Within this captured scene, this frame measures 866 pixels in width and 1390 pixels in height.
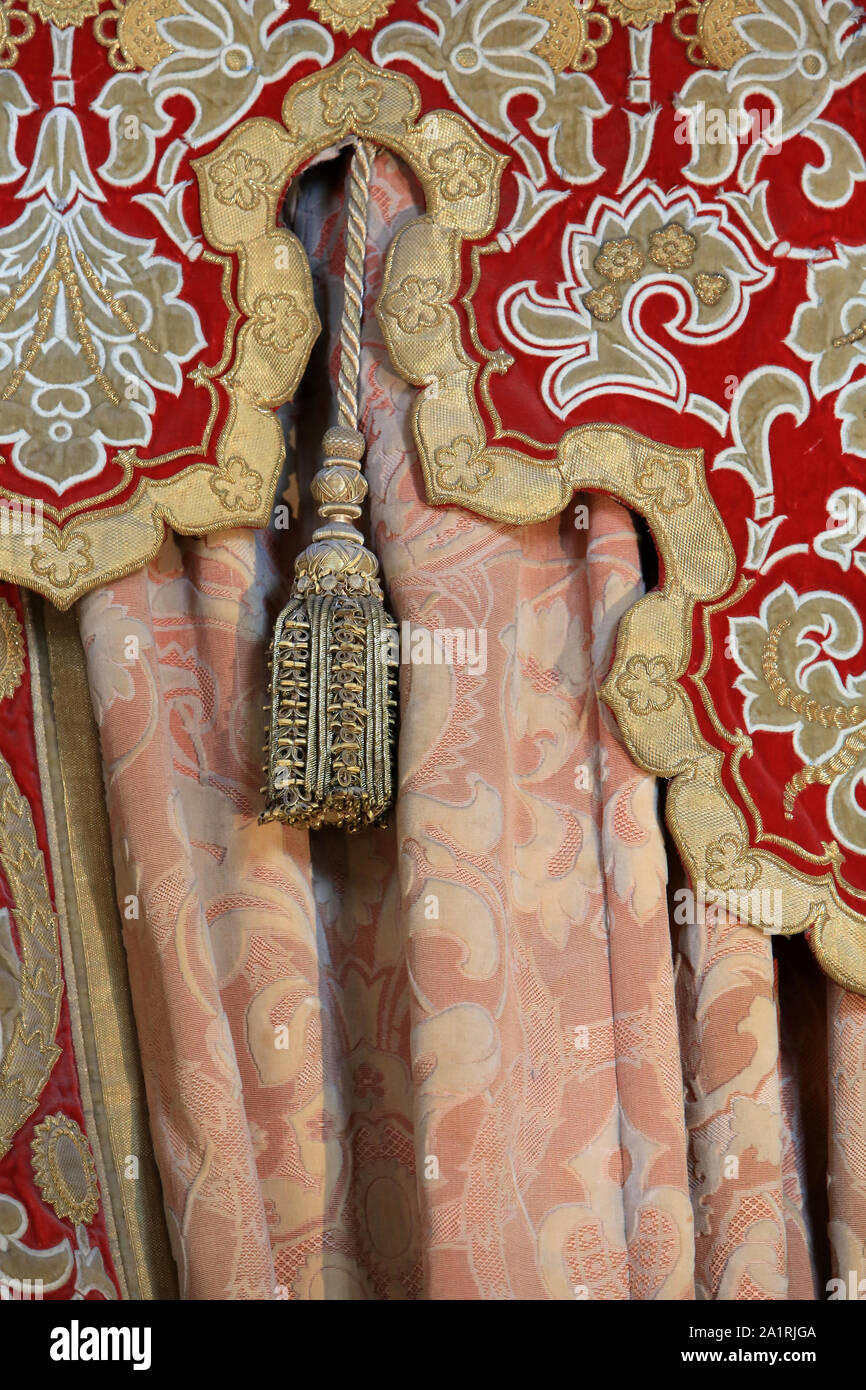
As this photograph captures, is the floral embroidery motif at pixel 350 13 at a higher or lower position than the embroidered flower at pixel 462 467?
higher

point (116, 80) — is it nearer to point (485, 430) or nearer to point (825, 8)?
point (485, 430)

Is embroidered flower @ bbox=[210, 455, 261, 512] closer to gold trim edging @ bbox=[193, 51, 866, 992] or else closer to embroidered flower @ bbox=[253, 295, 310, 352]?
gold trim edging @ bbox=[193, 51, 866, 992]

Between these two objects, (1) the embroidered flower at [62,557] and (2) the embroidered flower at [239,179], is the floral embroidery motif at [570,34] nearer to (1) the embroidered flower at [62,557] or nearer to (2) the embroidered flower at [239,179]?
(2) the embroidered flower at [239,179]

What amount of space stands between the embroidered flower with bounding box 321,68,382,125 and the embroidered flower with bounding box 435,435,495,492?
1.05 ft

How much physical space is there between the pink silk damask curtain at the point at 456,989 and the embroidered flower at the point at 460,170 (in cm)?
15

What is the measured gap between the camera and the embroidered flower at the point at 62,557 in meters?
1.42

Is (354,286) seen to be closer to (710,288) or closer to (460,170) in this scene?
(460,170)

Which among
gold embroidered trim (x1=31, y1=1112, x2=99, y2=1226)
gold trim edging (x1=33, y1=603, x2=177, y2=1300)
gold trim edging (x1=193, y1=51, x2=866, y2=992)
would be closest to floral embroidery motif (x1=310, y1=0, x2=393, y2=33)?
gold trim edging (x1=193, y1=51, x2=866, y2=992)

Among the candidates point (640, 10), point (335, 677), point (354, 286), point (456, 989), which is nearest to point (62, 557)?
point (335, 677)

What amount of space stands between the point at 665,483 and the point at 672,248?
0.22 meters

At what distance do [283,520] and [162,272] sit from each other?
0.25 meters

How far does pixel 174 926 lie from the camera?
1.37 m

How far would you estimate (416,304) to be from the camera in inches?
58.9

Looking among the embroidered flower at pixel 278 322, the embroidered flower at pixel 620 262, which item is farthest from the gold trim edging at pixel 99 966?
the embroidered flower at pixel 620 262
